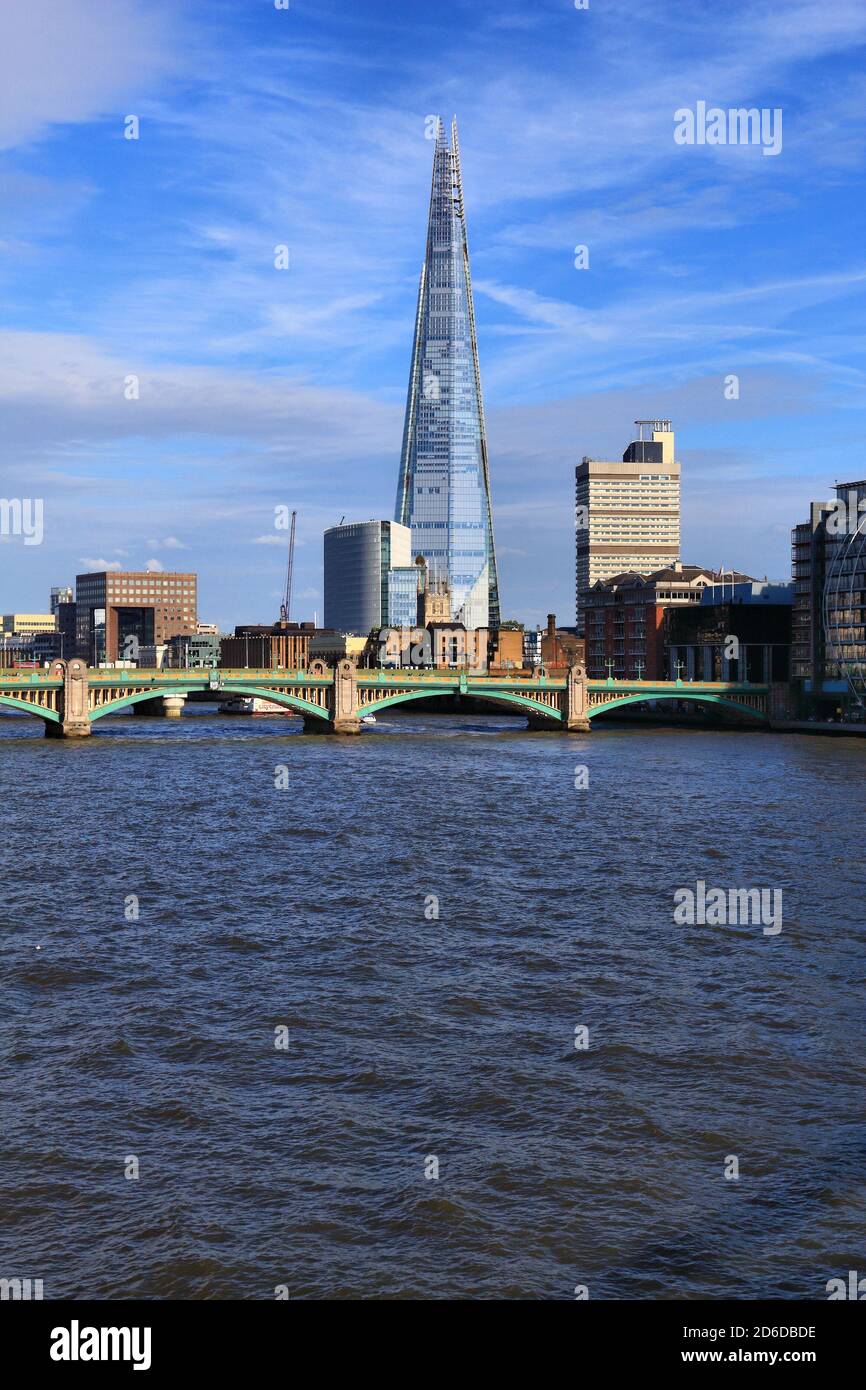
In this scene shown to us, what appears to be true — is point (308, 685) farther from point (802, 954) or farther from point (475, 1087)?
point (475, 1087)

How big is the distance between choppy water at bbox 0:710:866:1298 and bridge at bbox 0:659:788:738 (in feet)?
183

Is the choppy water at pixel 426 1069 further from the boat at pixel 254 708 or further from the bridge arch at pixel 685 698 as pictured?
the boat at pixel 254 708

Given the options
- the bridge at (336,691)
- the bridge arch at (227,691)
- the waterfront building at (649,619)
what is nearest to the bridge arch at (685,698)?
the bridge at (336,691)

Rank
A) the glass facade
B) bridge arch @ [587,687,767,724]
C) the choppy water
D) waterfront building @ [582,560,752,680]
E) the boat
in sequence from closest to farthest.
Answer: the choppy water → bridge arch @ [587,687,767,724] → the glass facade → the boat → waterfront building @ [582,560,752,680]

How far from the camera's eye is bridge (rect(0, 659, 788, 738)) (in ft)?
355

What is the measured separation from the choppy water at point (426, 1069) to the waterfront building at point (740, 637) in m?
117

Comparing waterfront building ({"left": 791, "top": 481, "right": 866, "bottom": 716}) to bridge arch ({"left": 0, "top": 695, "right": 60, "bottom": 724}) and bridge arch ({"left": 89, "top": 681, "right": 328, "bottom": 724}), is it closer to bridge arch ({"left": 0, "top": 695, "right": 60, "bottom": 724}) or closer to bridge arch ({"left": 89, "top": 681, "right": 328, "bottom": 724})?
bridge arch ({"left": 89, "top": 681, "right": 328, "bottom": 724})

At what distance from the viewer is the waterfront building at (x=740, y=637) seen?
16775 cm

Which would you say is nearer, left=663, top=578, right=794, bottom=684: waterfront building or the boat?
left=663, top=578, right=794, bottom=684: waterfront building

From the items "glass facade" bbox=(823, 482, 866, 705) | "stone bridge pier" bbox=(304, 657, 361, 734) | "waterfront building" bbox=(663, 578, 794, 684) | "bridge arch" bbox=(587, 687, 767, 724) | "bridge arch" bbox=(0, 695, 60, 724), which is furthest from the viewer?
"waterfront building" bbox=(663, 578, 794, 684)

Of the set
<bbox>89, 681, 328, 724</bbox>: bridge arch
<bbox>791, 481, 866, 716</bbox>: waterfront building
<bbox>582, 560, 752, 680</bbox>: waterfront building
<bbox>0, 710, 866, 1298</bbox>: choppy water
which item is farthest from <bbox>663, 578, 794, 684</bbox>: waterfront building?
<bbox>0, 710, 866, 1298</bbox>: choppy water

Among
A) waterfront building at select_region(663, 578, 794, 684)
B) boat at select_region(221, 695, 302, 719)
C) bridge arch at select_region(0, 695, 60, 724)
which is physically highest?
waterfront building at select_region(663, 578, 794, 684)

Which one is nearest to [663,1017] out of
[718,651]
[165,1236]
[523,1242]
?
[523,1242]

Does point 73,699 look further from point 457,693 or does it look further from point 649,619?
point 649,619
